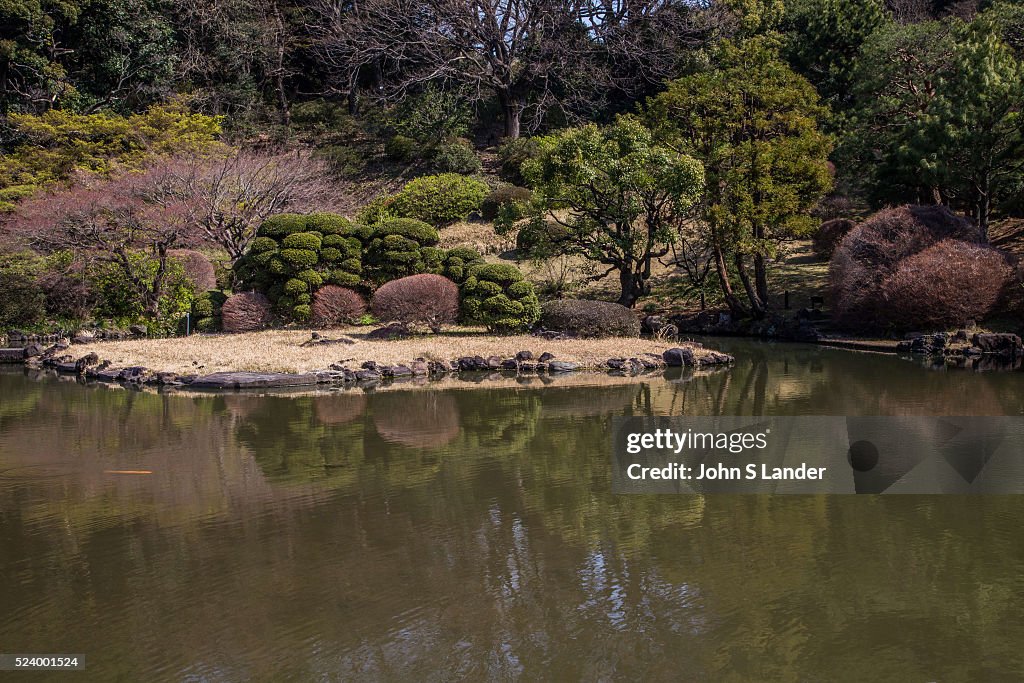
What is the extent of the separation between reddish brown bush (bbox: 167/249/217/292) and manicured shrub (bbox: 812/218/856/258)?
62.2 ft

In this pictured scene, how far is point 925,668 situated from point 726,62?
73.4 feet

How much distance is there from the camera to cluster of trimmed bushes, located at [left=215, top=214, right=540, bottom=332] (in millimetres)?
20922

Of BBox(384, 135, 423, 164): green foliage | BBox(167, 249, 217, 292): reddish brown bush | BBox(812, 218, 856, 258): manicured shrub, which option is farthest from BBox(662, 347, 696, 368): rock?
BBox(384, 135, 423, 164): green foliage

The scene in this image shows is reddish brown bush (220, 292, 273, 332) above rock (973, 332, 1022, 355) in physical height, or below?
above

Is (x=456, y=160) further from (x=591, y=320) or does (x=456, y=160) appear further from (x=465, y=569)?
(x=465, y=569)

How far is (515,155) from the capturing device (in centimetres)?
3762

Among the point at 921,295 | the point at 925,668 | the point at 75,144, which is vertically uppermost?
the point at 75,144

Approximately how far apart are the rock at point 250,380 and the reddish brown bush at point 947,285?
13.5m

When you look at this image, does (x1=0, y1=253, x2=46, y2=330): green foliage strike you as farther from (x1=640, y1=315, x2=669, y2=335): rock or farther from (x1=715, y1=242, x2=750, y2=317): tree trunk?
(x1=715, y1=242, x2=750, y2=317): tree trunk

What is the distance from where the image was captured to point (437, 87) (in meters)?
42.4

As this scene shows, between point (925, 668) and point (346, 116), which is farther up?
point (346, 116)

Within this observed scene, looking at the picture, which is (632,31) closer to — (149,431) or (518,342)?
(518,342)

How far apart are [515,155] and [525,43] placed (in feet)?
20.9

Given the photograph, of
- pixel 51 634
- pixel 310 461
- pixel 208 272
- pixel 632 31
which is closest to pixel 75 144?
pixel 208 272
